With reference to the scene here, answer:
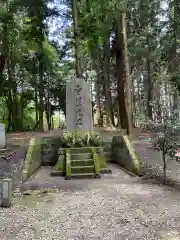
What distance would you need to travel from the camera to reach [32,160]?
9.71 m

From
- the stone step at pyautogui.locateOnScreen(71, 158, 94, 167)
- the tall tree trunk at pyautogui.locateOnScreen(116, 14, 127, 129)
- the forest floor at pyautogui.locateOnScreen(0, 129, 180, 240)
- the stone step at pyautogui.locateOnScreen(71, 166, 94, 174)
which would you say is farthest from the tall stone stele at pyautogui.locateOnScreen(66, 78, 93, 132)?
the tall tree trunk at pyautogui.locateOnScreen(116, 14, 127, 129)

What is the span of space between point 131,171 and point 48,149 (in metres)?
3.18

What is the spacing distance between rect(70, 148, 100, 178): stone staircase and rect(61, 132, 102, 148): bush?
44cm

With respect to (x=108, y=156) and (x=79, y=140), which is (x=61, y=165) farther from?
(x=108, y=156)

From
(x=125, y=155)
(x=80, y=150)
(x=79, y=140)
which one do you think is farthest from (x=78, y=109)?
(x=125, y=155)

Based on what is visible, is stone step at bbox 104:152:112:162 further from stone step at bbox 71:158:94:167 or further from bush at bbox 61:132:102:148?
stone step at bbox 71:158:94:167

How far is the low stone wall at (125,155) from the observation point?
9.27 m

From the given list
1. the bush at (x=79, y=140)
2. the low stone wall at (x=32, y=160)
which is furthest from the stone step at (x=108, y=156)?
the low stone wall at (x=32, y=160)

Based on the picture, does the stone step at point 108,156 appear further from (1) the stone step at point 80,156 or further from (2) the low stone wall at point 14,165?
(2) the low stone wall at point 14,165

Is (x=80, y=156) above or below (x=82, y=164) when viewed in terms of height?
above

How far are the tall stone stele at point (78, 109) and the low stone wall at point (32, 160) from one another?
1.24m

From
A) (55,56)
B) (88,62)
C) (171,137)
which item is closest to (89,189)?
(171,137)

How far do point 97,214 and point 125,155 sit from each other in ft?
15.8

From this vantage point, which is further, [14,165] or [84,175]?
[14,165]
